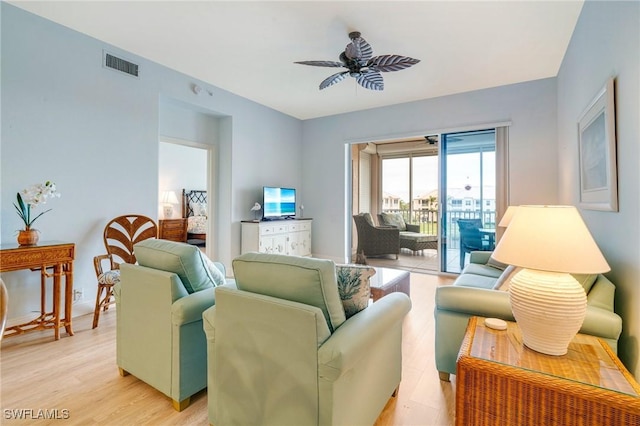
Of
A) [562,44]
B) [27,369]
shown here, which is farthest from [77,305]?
[562,44]

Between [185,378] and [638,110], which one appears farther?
[185,378]

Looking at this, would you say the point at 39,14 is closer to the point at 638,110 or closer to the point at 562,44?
the point at 638,110

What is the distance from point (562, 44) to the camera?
317 centimetres

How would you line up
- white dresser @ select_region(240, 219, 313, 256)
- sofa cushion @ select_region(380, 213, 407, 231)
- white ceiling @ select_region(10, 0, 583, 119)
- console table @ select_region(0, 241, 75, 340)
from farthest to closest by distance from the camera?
sofa cushion @ select_region(380, 213, 407, 231), white dresser @ select_region(240, 219, 313, 256), white ceiling @ select_region(10, 0, 583, 119), console table @ select_region(0, 241, 75, 340)

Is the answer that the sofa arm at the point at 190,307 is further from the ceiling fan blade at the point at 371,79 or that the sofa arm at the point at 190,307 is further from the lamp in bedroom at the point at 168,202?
the lamp in bedroom at the point at 168,202

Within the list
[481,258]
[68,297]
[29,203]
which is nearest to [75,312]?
[68,297]

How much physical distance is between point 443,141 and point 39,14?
5054 millimetres

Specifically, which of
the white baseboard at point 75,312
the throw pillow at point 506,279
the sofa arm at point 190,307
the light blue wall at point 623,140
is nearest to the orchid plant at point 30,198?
the white baseboard at point 75,312

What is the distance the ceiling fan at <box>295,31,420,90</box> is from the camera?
2754 millimetres

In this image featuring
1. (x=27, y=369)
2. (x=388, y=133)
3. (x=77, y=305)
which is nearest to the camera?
(x=27, y=369)

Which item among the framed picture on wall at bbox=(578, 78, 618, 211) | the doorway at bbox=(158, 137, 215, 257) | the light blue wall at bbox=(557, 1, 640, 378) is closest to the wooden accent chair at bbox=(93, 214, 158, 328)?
the doorway at bbox=(158, 137, 215, 257)

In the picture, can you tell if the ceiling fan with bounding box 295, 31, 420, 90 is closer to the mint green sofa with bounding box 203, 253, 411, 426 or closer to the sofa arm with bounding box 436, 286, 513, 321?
the sofa arm with bounding box 436, 286, 513, 321

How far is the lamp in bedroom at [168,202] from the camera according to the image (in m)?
7.18

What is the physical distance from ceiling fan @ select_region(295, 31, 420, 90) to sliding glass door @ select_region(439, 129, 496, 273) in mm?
2123
